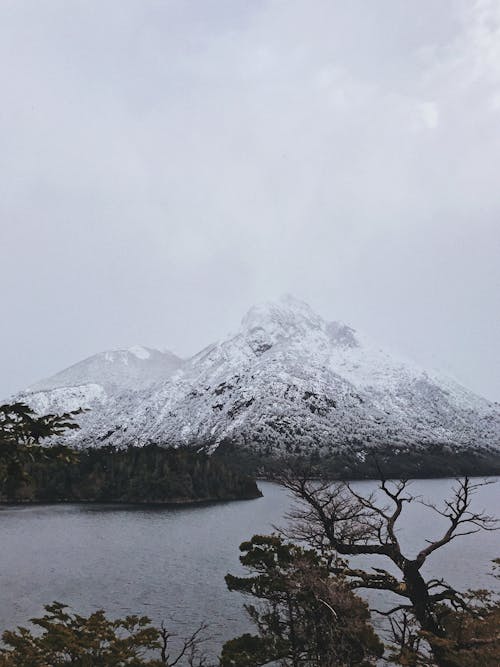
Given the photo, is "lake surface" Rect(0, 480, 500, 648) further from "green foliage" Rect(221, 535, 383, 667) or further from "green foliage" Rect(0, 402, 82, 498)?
"green foliage" Rect(0, 402, 82, 498)

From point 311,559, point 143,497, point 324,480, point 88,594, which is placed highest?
point 324,480

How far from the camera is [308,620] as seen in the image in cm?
2572

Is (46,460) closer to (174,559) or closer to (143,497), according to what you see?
(174,559)

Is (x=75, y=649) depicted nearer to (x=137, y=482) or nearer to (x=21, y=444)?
(x=21, y=444)

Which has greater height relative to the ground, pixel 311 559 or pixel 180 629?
pixel 311 559

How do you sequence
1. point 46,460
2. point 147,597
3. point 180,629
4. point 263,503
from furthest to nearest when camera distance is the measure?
1. point 263,503
2. point 147,597
3. point 180,629
4. point 46,460

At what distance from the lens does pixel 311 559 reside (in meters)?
26.1

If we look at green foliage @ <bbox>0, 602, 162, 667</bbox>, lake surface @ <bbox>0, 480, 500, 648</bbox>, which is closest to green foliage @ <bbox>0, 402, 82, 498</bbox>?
green foliage @ <bbox>0, 602, 162, 667</bbox>

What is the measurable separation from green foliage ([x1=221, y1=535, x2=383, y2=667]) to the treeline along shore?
432 ft

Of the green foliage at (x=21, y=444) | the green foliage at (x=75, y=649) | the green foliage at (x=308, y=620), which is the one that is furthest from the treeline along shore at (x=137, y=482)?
the green foliage at (x=21, y=444)

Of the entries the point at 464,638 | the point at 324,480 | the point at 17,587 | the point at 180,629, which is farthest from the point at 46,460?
the point at 17,587

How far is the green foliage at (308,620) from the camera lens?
703 inches

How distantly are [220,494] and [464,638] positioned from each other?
156 m

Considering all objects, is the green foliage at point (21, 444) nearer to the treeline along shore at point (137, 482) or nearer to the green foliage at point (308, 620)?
the green foliage at point (308, 620)
